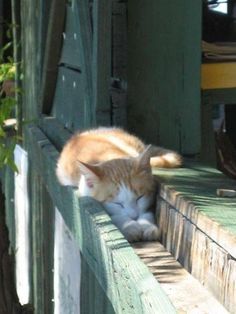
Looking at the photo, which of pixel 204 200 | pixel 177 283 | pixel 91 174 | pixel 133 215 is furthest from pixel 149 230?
pixel 177 283

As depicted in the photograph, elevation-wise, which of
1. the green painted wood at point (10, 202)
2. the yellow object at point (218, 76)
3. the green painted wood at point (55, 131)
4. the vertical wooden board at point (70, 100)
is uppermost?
the yellow object at point (218, 76)

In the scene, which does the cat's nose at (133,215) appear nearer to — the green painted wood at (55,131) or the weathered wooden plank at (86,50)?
the weathered wooden plank at (86,50)

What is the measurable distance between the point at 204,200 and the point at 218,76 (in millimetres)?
2248

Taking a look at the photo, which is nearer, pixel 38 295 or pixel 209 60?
pixel 209 60

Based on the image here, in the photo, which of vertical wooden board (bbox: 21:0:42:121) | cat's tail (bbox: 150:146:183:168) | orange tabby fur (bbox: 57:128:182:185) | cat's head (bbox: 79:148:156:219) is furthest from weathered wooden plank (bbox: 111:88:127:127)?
vertical wooden board (bbox: 21:0:42:121)

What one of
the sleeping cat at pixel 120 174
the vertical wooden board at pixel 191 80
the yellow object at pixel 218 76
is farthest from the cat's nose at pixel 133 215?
the yellow object at pixel 218 76

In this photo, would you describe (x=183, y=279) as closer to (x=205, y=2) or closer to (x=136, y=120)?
(x=136, y=120)

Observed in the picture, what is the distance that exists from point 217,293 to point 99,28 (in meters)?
2.59

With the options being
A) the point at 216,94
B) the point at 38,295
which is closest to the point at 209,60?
the point at 216,94

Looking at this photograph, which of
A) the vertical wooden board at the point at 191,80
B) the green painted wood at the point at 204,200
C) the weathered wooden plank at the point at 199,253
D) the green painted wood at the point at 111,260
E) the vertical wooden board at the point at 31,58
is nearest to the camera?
the green painted wood at the point at 111,260

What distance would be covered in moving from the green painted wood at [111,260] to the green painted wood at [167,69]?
75cm

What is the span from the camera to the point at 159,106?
5.12 meters

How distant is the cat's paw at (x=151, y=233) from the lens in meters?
3.59

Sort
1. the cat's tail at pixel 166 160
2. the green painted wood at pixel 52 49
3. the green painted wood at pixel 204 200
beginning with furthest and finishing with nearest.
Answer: the green painted wood at pixel 52 49, the cat's tail at pixel 166 160, the green painted wood at pixel 204 200
